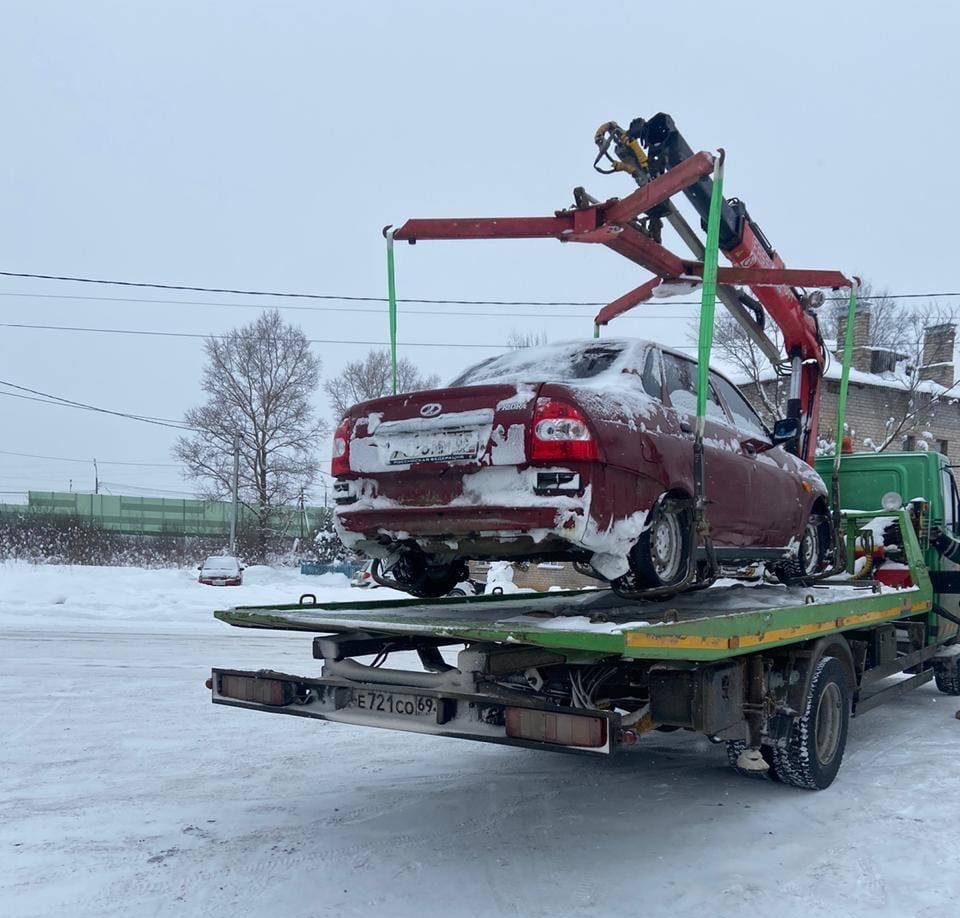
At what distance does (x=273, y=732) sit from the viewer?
698 centimetres

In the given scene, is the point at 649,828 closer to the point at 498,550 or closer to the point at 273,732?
the point at 498,550

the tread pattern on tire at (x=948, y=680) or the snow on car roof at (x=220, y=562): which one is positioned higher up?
the snow on car roof at (x=220, y=562)

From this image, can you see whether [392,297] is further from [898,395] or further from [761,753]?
[898,395]

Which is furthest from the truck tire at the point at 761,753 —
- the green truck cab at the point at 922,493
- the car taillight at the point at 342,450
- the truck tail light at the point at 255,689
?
the green truck cab at the point at 922,493

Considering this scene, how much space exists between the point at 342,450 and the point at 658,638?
7.17ft

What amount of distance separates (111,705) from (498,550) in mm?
4612

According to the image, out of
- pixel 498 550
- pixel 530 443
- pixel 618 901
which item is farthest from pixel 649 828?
pixel 530 443

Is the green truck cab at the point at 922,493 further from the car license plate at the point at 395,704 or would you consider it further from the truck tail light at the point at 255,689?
the truck tail light at the point at 255,689

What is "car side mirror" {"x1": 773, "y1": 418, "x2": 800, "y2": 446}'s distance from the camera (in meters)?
6.30

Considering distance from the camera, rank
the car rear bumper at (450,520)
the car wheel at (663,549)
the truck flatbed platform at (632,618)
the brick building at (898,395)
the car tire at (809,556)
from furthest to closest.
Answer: the brick building at (898,395)
the car tire at (809,556)
the car wheel at (663,549)
the car rear bumper at (450,520)
the truck flatbed platform at (632,618)

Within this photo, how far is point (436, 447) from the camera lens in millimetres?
4695

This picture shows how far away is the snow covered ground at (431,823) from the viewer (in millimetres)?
3857

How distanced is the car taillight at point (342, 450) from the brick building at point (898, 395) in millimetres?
22324

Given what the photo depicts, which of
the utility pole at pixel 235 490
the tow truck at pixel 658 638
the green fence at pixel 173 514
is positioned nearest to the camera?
the tow truck at pixel 658 638
